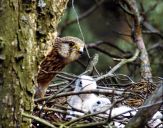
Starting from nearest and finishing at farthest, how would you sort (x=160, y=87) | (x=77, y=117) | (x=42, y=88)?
(x=160, y=87), (x=77, y=117), (x=42, y=88)

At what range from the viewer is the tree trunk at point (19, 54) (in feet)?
12.0

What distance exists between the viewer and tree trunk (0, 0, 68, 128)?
12.0 ft

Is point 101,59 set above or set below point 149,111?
above

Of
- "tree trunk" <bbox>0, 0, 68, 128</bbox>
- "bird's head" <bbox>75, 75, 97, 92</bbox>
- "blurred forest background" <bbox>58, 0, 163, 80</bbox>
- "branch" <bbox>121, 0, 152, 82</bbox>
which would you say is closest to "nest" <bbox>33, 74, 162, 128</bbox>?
"bird's head" <bbox>75, 75, 97, 92</bbox>

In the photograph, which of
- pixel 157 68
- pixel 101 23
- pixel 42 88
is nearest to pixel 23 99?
pixel 42 88

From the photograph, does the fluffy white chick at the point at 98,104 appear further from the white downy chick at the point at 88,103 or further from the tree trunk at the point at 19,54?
the tree trunk at the point at 19,54

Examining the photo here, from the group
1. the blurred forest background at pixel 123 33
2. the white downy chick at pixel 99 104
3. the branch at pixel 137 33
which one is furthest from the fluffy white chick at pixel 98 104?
the blurred forest background at pixel 123 33

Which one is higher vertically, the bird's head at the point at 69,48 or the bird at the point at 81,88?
the bird's head at the point at 69,48

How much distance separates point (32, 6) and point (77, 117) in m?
0.64

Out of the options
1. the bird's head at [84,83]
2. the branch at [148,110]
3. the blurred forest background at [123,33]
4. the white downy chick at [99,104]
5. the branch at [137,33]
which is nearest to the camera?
the branch at [148,110]

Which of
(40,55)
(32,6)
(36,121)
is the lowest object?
(36,121)

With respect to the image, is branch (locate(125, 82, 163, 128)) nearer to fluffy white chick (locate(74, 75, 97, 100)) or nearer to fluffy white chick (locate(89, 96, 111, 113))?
fluffy white chick (locate(89, 96, 111, 113))

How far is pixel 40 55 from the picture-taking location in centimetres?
386

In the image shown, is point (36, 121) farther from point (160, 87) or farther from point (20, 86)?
point (160, 87)
